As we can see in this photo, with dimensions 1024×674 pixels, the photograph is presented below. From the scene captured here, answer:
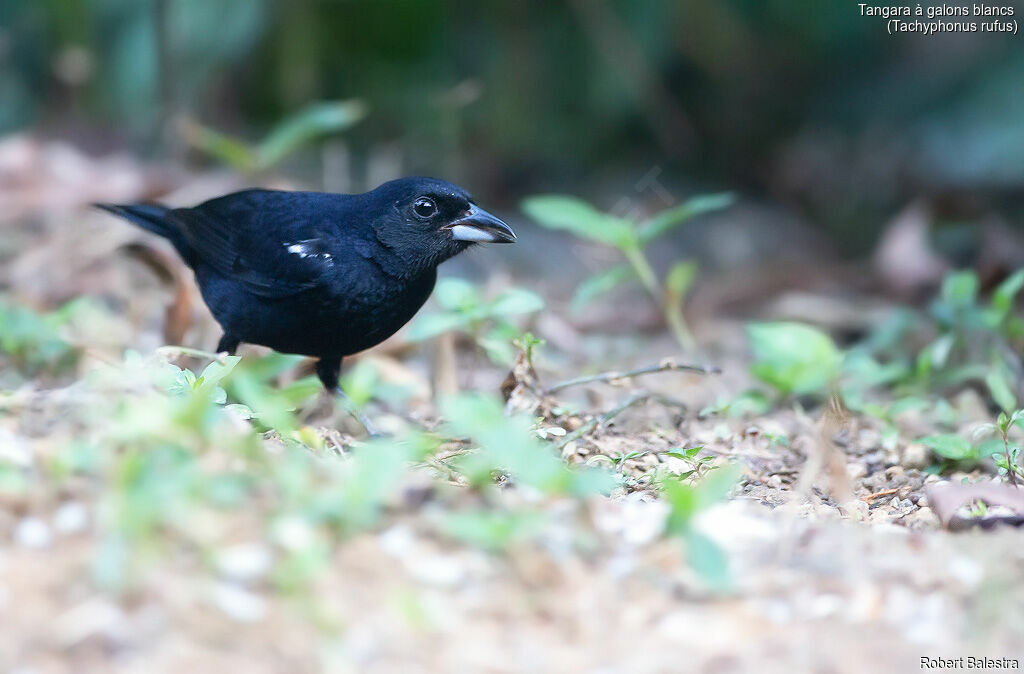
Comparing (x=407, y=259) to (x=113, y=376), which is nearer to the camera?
(x=113, y=376)

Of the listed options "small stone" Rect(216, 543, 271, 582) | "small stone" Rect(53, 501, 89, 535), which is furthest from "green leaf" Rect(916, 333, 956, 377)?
"small stone" Rect(53, 501, 89, 535)

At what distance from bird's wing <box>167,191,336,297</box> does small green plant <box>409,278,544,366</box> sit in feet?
1.35

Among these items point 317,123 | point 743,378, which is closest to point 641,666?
point 743,378

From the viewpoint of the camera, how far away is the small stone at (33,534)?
1958mm

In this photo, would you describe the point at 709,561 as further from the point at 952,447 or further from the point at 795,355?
the point at 795,355

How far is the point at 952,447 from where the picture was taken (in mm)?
3264

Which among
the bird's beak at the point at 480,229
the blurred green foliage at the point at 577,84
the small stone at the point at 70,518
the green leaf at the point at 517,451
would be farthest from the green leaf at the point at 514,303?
the blurred green foliage at the point at 577,84

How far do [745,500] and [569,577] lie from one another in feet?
3.64

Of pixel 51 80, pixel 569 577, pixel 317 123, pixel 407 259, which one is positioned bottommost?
pixel 569 577

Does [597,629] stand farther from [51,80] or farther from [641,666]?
[51,80]

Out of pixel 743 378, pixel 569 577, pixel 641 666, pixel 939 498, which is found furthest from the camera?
pixel 743 378

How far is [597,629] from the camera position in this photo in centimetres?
195

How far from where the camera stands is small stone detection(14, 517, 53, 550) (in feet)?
6.42

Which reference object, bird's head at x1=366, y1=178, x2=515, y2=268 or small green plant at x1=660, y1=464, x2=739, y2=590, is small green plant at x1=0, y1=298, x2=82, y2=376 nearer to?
bird's head at x1=366, y1=178, x2=515, y2=268
